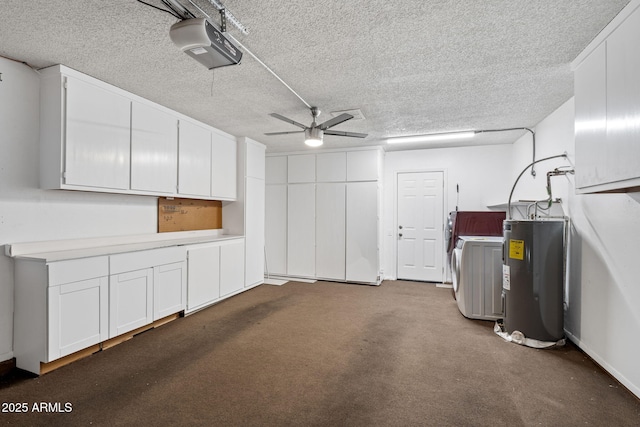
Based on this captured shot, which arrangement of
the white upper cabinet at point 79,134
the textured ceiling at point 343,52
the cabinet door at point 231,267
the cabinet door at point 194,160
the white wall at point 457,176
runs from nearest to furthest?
1. the textured ceiling at point 343,52
2. the white upper cabinet at point 79,134
3. the cabinet door at point 194,160
4. the cabinet door at point 231,267
5. the white wall at point 457,176

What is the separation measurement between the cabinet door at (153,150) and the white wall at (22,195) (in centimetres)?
61

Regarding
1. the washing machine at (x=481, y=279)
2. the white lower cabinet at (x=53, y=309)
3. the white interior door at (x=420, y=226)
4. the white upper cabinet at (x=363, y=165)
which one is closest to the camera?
the white lower cabinet at (x=53, y=309)

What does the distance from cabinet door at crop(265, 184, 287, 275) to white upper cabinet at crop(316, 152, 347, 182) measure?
841 mm

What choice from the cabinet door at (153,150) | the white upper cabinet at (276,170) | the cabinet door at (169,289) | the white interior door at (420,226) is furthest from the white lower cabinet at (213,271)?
the white interior door at (420,226)

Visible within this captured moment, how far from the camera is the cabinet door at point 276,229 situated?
6.25 m

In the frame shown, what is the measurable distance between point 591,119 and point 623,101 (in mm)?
417

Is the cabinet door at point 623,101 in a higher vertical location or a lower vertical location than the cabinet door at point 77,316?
higher

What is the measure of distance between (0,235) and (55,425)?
1.68m

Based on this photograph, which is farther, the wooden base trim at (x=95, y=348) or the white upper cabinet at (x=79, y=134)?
the white upper cabinet at (x=79, y=134)

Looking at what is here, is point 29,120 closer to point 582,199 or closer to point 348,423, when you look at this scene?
point 348,423

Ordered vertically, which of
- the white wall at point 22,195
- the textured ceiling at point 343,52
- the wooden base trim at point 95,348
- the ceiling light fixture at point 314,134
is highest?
the textured ceiling at point 343,52

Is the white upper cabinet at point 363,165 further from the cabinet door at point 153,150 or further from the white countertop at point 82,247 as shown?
the cabinet door at point 153,150

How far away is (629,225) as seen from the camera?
2328 mm

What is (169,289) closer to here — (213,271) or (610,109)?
(213,271)
